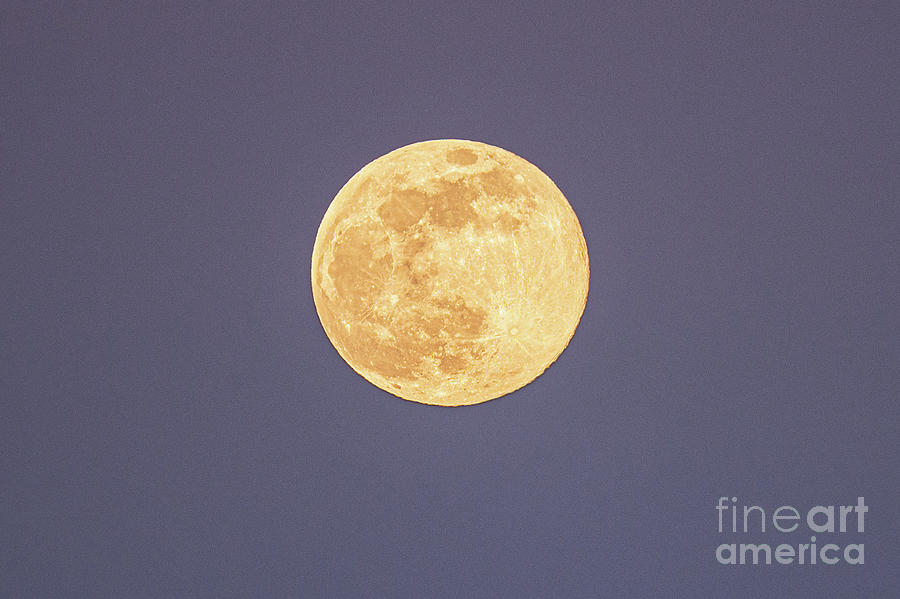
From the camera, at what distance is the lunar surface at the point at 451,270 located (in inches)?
82.2

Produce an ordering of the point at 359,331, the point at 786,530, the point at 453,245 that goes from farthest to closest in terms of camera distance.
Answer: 1. the point at 786,530
2. the point at 359,331
3. the point at 453,245

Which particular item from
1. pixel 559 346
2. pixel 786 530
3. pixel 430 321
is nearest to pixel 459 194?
pixel 430 321

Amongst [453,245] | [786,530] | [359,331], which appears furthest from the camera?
[786,530]

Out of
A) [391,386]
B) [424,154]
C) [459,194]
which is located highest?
[424,154]

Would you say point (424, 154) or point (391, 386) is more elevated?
point (424, 154)

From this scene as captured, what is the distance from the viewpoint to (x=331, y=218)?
91.7 inches

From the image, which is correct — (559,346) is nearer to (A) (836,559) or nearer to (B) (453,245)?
(B) (453,245)

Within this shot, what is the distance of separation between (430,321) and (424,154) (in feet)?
1.45

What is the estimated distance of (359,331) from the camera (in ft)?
7.27

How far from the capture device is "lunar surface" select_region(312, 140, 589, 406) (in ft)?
6.85

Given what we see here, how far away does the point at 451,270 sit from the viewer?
6.81 ft

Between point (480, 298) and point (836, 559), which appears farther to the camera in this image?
point (836, 559)

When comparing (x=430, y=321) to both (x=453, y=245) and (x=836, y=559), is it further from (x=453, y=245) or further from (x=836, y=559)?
(x=836, y=559)

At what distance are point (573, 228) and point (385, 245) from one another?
0.51m
